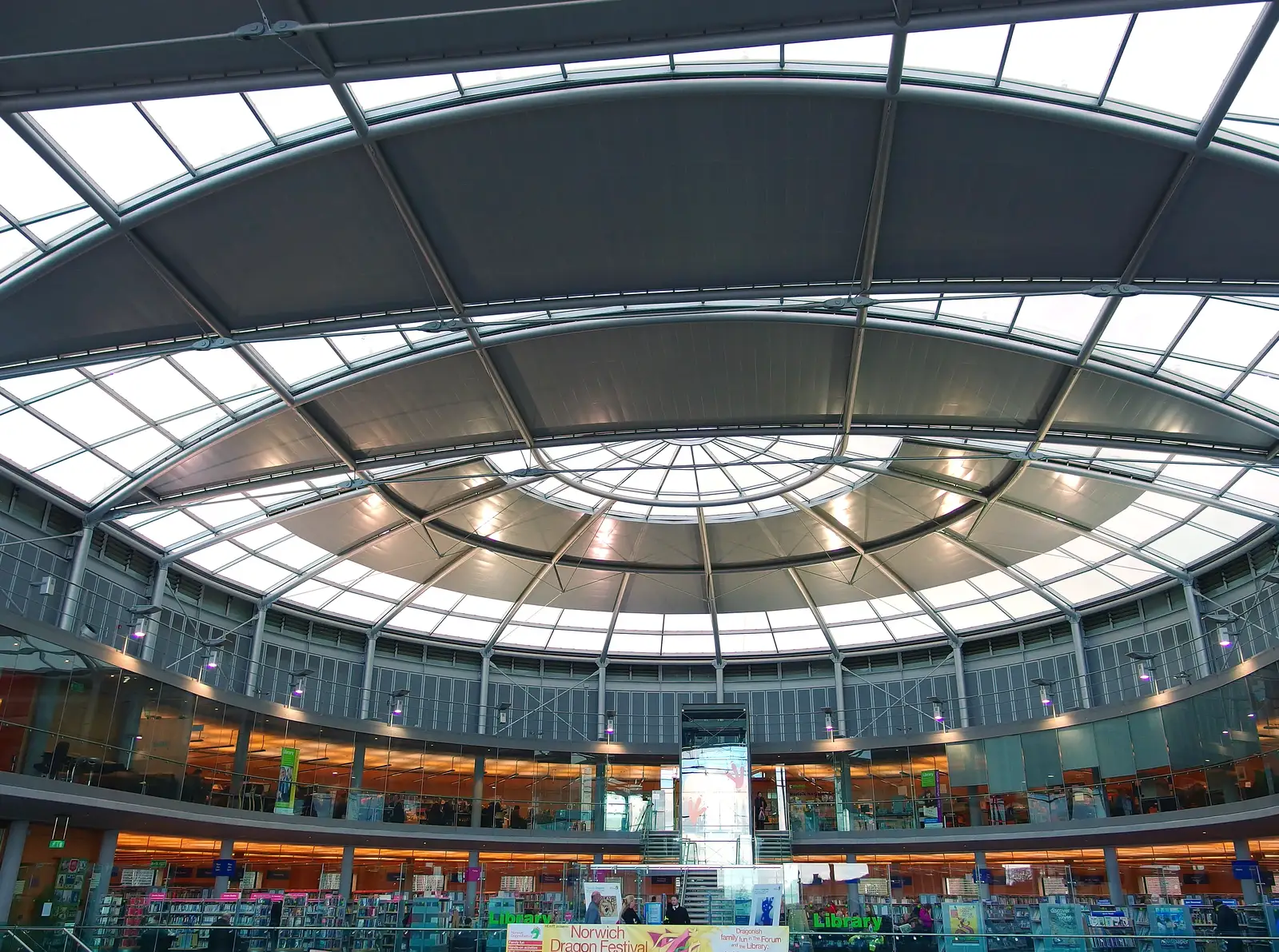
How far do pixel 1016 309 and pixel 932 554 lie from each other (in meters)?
21.2

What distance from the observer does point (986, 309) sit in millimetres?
25156

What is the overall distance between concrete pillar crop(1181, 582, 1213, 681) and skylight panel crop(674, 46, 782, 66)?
3336 centimetres

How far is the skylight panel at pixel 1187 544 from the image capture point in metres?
38.1

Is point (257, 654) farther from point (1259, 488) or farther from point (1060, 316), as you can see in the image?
point (1259, 488)

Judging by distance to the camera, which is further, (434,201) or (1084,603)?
(1084,603)

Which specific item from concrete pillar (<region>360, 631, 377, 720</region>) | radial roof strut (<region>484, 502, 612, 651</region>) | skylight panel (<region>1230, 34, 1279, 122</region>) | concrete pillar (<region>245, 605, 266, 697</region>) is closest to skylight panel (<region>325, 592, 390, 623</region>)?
concrete pillar (<region>360, 631, 377, 720</region>)

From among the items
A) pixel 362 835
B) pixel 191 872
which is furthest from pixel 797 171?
pixel 191 872

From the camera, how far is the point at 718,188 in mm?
19906

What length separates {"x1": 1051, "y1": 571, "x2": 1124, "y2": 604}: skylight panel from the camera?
43844 mm

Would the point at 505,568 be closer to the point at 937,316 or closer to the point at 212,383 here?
the point at 212,383

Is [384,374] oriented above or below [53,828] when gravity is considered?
above

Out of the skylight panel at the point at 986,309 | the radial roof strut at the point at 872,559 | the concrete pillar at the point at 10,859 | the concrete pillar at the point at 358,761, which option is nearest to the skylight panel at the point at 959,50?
the skylight panel at the point at 986,309

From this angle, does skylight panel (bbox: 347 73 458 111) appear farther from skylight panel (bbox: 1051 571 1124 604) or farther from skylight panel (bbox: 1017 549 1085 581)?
skylight panel (bbox: 1051 571 1124 604)

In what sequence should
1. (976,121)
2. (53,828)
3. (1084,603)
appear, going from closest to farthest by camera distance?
(976,121)
(53,828)
(1084,603)
